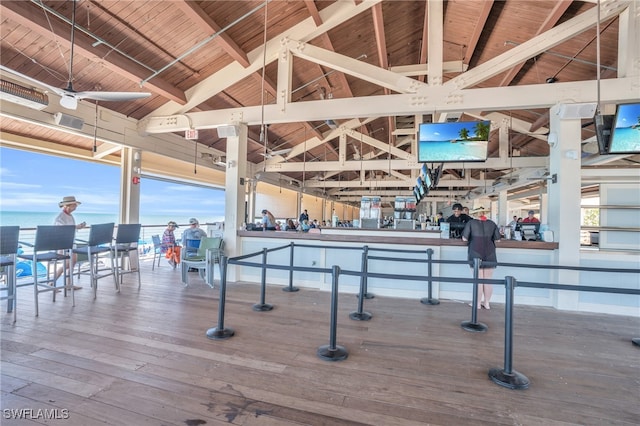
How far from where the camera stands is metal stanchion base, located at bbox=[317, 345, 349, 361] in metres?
2.40

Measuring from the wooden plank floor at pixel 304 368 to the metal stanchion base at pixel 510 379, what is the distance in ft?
0.20

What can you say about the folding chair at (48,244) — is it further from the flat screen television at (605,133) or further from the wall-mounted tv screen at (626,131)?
the wall-mounted tv screen at (626,131)

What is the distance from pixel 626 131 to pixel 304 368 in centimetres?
475

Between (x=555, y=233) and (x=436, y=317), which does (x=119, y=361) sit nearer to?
(x=436, y=317)

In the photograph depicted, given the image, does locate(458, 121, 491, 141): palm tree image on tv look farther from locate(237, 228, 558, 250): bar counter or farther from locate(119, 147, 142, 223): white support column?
locate(119, 147, 142, 223): white support column

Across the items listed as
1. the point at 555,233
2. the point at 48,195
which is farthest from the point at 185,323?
the point at 48,195

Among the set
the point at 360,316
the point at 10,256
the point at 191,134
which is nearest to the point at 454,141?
the point at 360,316

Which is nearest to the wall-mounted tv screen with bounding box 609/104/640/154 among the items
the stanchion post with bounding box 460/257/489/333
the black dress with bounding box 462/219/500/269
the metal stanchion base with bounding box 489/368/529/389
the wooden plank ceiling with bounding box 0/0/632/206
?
the wooden plank ceiling with bounding box 0/0/632/206

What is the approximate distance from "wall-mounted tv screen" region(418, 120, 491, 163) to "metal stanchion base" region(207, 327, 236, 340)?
376cm

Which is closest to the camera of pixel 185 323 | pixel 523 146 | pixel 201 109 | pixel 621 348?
pixel 621 348

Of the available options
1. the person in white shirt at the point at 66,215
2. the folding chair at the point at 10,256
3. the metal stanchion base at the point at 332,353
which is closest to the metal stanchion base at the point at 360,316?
the metal stanchion base at the point at 332,353

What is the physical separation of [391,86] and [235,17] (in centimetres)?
262

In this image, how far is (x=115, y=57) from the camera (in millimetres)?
4160

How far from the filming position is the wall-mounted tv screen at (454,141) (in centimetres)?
437
